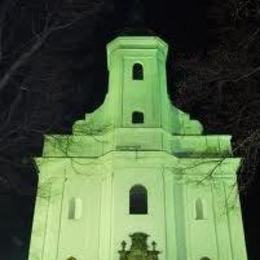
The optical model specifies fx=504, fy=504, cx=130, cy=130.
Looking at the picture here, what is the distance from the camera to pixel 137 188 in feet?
72.6

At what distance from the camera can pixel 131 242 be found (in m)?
20.4

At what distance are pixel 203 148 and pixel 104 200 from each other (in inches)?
217

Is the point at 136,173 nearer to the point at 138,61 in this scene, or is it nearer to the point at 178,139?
the point at 178,139

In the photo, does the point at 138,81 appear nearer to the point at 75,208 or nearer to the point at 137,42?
the point at 137,42

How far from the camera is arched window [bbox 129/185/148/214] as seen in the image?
2208 cm

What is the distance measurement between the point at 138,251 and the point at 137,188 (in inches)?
118

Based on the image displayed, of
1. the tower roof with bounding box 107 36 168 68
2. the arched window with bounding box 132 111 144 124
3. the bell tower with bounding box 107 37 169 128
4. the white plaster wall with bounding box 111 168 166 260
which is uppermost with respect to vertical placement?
the tower roof with bounding box 107 36 168 68

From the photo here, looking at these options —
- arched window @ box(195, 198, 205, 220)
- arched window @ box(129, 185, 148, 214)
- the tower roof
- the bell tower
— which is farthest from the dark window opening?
the tower roof

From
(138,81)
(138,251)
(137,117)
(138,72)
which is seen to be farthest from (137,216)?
(138,72)

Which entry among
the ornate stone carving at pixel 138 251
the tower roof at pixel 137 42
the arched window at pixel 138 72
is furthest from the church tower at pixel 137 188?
the tower roof at pixel 137 42

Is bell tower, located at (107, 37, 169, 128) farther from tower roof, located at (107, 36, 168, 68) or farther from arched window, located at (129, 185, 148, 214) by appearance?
arched window, located at (129, 185, 148, 214)

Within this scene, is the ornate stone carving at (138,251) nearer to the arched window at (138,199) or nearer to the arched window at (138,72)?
the arched window at (138,199)

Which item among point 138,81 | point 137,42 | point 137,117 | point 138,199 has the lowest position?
point 138,199

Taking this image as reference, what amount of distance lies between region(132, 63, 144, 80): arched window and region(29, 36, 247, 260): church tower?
519 mm
